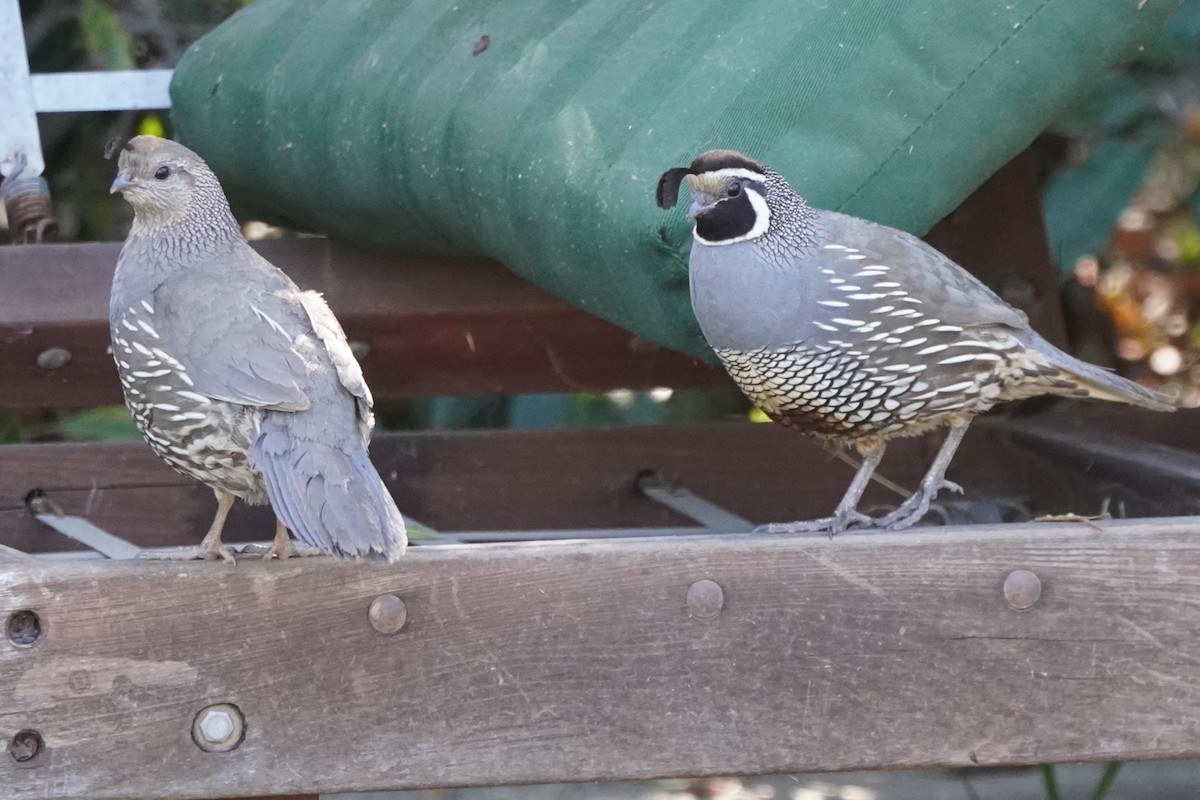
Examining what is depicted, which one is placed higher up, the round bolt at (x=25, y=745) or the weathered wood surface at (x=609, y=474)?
the round bolt at (x=25, y=745)

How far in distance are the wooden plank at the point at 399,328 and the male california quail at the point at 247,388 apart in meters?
0.70

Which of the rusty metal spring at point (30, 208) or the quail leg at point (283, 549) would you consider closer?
the quail leg at point (283, 549)

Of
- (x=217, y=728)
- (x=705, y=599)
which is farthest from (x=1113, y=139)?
(x=217, y=728)

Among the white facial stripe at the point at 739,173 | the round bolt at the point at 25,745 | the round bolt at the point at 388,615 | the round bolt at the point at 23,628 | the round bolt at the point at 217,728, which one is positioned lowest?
the round bolt at the point at 25,745

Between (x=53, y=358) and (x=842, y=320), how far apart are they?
1.82m

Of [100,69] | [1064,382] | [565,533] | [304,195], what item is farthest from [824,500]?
[100,69]

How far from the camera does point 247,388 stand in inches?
92.6

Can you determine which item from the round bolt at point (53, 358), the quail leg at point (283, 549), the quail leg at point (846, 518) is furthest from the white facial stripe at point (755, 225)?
the round bolt at point (53, 358)

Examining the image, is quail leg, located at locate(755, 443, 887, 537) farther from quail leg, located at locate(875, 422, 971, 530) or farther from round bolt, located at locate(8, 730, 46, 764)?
round bolt, located at locate(8, 730, 46, 764)

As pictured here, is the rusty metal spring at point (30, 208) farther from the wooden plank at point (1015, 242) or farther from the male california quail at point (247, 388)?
the wooden plank at point (1015, 242)

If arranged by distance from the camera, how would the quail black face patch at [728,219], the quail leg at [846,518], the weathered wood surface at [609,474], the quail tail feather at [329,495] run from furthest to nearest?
the weathered wood surface at [609,474] → the quail leg at [846,518] → the quail black face patch at [728,219] → the quail tail feather at [329,495]

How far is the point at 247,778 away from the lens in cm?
215

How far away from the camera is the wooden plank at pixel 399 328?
336cm

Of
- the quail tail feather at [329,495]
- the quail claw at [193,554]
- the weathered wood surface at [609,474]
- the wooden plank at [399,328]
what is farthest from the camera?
the weathered wood surface at [609,474]
